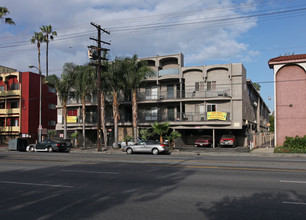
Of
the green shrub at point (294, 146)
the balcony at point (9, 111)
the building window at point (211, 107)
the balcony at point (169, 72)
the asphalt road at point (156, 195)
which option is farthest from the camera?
the balcony at point (9, 111)

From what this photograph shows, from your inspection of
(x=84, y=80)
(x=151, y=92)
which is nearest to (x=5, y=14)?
(x=84, y=80)

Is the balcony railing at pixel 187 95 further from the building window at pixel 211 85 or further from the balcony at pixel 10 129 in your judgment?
the balcony at pixel 10 129

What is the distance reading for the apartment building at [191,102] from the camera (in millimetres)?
35688

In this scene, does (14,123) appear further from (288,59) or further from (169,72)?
(288,59)

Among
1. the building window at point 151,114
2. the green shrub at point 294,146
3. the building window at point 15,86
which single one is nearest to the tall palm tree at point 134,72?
the building window at point 151,114

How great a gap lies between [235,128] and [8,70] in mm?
43931

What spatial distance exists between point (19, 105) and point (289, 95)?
128 feet

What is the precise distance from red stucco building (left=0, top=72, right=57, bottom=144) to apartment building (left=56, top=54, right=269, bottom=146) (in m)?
9.35

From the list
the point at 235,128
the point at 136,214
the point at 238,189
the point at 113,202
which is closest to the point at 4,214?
the point at 113,202

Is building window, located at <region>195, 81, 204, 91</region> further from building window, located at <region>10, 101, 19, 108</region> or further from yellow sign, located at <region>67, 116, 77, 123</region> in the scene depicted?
building window, located at <region>10, 101, 19, 108</region>

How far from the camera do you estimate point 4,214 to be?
6.94 metres

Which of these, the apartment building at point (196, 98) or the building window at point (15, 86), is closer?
the apartment building at point (196, 98)

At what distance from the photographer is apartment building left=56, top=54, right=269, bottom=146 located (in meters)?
35.7

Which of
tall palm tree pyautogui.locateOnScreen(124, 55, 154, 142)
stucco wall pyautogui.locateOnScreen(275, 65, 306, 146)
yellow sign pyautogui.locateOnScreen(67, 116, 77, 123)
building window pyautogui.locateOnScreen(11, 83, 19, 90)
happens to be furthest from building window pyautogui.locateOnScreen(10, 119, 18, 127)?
stucco wall pyautogui.locateOnScreen(275, 65, 306, 146)
